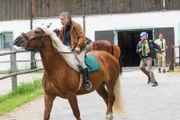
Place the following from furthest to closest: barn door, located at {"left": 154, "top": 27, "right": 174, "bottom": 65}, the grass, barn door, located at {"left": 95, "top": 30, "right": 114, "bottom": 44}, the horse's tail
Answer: barn door, located at {"left": 95, "top": 30, "right": 114, "bottom": 44}
barn door, located at {"left": 154, "top": 27, "right": 174, "bottom": 65}
the grass
the horse's tail

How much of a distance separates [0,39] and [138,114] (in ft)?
71.5

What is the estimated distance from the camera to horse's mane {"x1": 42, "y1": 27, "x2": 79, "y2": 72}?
7.64 metres

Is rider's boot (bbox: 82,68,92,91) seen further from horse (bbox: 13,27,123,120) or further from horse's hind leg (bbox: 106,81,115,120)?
horse's hind leg (bbox: 106,81,115,120)

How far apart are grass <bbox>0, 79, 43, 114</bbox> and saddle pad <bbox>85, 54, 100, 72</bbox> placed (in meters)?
3.13

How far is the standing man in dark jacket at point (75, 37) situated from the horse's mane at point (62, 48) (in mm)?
146

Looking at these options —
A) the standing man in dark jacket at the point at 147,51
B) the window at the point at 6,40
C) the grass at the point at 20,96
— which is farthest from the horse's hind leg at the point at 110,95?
the window at the point at 6,40

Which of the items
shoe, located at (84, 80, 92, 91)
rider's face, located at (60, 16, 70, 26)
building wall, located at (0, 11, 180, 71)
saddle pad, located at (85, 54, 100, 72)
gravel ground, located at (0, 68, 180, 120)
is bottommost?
gravel ground, located at (0, 68, 180, 120)

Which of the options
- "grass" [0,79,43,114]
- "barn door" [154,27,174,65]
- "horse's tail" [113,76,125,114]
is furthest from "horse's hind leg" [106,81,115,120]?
"barn door" [154,27,174,65]

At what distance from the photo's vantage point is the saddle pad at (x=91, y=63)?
837cm

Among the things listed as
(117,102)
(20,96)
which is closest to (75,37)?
(117,102)

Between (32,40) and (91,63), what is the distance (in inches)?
59.9

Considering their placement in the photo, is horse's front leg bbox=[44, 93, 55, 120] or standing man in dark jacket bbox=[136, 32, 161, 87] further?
standing man in dark jacket bbox=[136, 32, 161, 87]

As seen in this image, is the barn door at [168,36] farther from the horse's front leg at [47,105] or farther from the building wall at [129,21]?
the horse's front leg at [47,105]

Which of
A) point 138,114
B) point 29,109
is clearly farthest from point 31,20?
point 138,114
